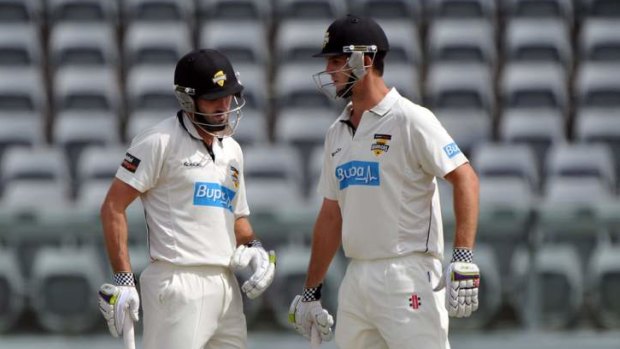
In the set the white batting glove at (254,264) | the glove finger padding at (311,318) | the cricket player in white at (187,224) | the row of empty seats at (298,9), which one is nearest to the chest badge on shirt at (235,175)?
the cricket player in white at (187,224)

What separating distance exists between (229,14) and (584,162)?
3.71m

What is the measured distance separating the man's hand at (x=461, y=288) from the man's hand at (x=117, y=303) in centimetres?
131

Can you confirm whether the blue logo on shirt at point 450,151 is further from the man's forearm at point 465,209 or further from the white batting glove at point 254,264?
the white batting glove at point 254,264

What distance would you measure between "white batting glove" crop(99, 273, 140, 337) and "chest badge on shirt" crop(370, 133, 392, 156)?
1.15 metres

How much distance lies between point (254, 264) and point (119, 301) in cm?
67

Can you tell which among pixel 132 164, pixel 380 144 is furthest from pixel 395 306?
pixel 132 164

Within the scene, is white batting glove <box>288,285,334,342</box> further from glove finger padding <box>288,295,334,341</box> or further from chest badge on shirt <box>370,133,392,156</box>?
chest badge on shirt <box>370,133,392,156</box>

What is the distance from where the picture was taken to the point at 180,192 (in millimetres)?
5352

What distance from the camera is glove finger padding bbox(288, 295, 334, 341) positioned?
18.4 ft

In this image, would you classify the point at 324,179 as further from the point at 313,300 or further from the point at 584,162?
the point at 584,162

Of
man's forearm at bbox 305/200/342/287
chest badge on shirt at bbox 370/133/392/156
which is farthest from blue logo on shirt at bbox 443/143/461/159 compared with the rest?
man's forearm at bbox 305/200/342/287

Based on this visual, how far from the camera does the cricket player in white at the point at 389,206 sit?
520 cm

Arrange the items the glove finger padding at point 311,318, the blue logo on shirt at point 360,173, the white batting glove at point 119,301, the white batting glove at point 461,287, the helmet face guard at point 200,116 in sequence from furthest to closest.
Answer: the glove finger padding at point 311,318, the helmet face guard at point 200,116, the blue logo on shirt at point 360,173, the white batting glove at point 119,301, the white batting glove at point 461,287

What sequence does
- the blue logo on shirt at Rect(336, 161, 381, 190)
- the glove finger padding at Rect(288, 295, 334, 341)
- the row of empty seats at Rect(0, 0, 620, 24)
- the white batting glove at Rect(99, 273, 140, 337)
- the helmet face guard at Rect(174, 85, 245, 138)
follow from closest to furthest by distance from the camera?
the white batting glove at Rect(99, 273, 140, 337)
the blue logo on shirt at Rect(336, 161, 381, 190)
the helmet face guard at Rect(174, 85, 245, 138)
the glove finger padding at Rect(288, 295, 334, 341)
the row of empty seats at Rect(0, 0, 620, 24)
